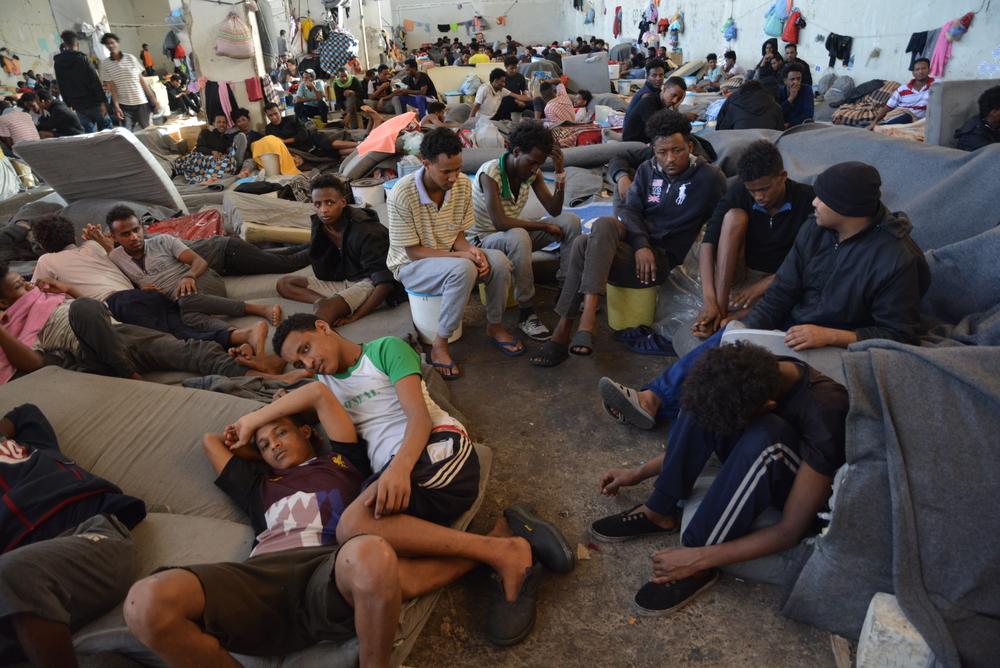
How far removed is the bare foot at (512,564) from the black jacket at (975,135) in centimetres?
376

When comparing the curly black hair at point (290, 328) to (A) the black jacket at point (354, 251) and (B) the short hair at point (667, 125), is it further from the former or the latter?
(B) the short hair at point (667, 125)

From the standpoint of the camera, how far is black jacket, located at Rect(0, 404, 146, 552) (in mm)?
1671

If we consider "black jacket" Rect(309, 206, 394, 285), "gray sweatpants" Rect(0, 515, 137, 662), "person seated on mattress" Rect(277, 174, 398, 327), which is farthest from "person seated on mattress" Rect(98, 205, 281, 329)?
"gray sweatpants" Rect(0, 515, 137, 662)

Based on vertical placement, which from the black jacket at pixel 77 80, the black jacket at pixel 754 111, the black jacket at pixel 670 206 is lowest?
the black jacket at pixel 670 206

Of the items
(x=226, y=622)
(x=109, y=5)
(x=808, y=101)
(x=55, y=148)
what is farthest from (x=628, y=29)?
(x=226, y=622)

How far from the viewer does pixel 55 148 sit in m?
4.59

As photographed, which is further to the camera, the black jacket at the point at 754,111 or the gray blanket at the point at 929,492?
the black jacket at the point at 754,111

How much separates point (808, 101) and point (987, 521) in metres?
5.81

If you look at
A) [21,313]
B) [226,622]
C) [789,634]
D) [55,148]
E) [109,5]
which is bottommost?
[789,634]

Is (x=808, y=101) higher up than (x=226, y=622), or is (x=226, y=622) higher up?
(x=808, y=101)

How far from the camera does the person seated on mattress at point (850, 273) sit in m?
2.05

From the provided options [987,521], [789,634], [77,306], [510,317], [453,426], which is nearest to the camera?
[987,521]

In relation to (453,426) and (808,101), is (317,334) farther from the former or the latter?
(808,101)

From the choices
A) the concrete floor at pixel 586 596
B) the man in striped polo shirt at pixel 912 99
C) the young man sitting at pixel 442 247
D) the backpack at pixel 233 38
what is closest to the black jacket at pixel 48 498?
the concrete floor at pixel 586 596
